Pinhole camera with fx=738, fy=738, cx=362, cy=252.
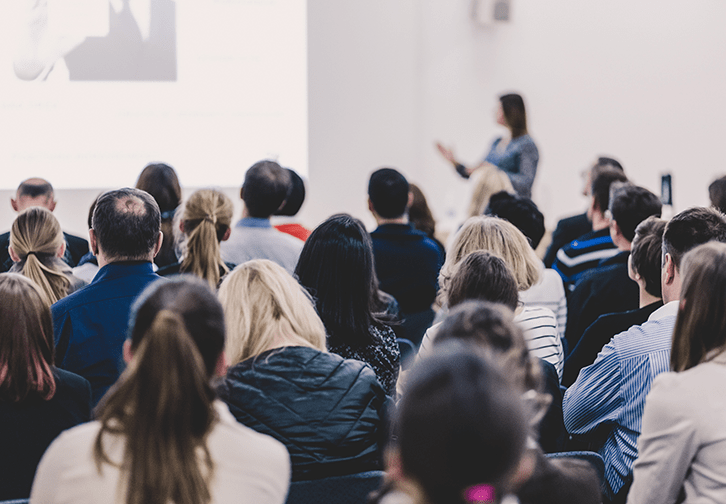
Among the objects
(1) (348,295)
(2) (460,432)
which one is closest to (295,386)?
(1) (348,295)

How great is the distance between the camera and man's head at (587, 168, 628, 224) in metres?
3.48

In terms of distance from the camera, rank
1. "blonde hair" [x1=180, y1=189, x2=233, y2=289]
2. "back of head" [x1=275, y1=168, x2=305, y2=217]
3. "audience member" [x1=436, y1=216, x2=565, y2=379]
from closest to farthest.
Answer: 1. "audience member" [x1=436, y1=216, x2=565, y2=379]
2. "blonde hair" [x1=180, y1=189, x2=233, y2=289]
3. "back of head" [x1=275, y1=168, x2=305, y2=217]

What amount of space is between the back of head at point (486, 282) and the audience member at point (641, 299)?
0.50 metres

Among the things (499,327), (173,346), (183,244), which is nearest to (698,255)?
(499,327)

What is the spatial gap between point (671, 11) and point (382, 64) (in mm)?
2439

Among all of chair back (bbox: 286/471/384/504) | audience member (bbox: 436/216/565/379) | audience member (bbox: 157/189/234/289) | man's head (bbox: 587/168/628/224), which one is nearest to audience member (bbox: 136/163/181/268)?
audience member (bbox: 157/189/234/289)

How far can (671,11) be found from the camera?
612 centimetres

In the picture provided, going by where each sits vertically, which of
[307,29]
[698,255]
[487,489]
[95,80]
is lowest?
[487,489]

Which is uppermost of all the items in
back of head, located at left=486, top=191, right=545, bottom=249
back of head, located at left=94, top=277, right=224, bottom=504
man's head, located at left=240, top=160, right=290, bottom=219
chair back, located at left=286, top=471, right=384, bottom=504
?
man's head, located at left=240, top=160, right=290, bottom=219

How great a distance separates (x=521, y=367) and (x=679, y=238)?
114 centimetres

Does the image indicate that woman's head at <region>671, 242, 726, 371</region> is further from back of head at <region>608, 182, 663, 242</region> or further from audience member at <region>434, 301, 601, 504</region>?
back of head at <region>608, 182, 663, 242</region>

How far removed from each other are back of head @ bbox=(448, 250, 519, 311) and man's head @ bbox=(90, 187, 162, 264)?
3.23 feet

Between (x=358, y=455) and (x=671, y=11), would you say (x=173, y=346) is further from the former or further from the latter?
(x=671, y=11)

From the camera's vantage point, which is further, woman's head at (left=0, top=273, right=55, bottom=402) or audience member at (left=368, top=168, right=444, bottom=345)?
audience member at (left=368, top=168, right=444, bottom=345)
